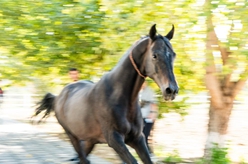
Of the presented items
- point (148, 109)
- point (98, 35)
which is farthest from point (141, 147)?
point (98, 35)

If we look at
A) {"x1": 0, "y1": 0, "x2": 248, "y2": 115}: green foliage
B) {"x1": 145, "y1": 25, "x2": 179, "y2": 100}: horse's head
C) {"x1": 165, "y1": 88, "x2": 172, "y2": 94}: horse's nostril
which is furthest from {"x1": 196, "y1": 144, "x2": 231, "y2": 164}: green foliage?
{"x1": 165, "y1": 88, "x2": 172, "y2": 94}: horse's nostril

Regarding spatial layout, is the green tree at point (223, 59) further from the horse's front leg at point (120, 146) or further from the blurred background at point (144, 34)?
the horse's front leg at point (120, 146)

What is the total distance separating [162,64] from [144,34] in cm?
375

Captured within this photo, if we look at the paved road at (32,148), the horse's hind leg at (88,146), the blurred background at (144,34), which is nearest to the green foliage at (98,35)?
the blurred background at (144,34)

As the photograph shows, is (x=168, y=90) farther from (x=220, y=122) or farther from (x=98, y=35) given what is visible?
(x=98, y=35)

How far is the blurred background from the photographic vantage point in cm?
769

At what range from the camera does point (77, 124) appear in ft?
20.5

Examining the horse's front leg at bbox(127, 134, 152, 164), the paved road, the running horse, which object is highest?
the running horse

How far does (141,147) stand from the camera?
17.3 ft

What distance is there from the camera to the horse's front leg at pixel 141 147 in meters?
5.20

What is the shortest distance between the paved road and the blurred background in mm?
1241

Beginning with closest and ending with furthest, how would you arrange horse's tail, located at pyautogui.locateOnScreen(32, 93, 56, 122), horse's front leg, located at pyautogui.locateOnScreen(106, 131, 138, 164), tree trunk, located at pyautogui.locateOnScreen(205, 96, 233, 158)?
horse's front leg, located at pyautogui.locateOnScreen(106, 131, 138, 164) < horse's tail, located at pyautogui.locateOnScreen(32, 93, 56, 122) < tree trunk, located at pyautogui.locateOnScreen(205, 96, 233, 158)

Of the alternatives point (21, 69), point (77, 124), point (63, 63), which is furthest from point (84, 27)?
point (77, 124)

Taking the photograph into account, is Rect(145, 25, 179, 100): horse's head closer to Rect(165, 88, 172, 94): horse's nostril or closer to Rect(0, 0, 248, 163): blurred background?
Rect(165, 88, 172, 94): horse's nostril
